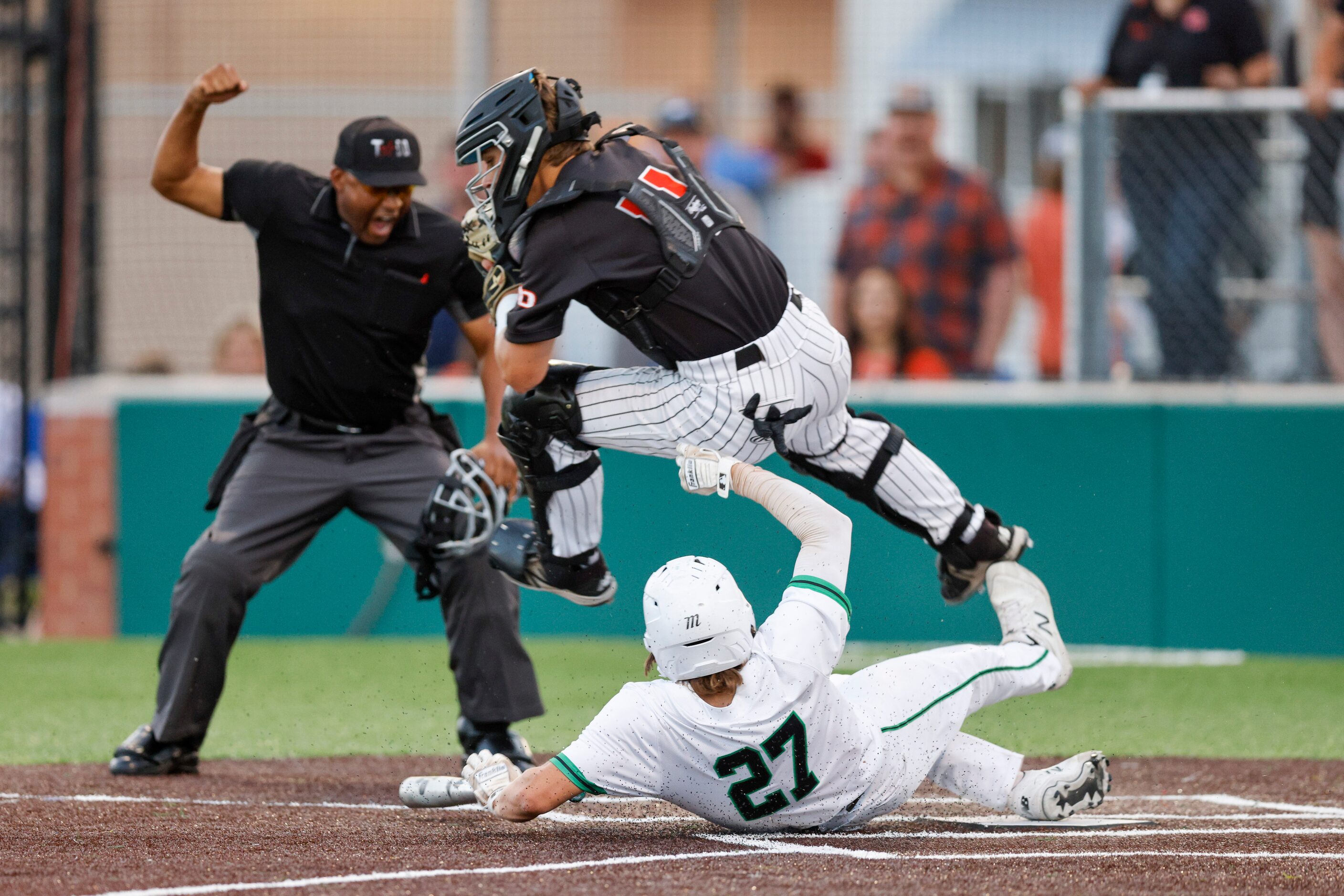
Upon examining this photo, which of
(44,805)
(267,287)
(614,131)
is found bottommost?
(44,805)

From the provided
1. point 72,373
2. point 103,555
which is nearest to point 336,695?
point 103,555

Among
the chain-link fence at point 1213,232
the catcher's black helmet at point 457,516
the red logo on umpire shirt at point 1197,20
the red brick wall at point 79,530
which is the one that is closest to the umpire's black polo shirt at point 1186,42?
the red logo on umpire shirt at point 1197,20

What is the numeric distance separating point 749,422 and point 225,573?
214 centimetres

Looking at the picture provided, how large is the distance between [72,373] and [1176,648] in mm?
6865

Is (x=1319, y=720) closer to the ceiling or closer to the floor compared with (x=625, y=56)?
closer to the floor

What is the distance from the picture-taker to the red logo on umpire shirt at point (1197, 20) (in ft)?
32.6

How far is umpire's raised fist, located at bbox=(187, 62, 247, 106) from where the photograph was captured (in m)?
6.42

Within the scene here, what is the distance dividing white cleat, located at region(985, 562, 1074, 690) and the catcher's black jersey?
4.02 feet

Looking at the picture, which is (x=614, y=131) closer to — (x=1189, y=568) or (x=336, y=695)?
(x=336, y=695)

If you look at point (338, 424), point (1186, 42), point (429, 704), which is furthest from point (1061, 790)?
point (1186, 42)

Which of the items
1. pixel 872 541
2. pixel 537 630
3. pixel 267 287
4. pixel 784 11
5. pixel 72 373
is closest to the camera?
pixel 267 287

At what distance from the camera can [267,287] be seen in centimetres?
692

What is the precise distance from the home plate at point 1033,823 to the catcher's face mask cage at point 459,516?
1883mm

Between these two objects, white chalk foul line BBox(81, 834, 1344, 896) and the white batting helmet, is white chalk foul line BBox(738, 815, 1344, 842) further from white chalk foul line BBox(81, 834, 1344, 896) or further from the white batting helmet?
the white batting helmet
